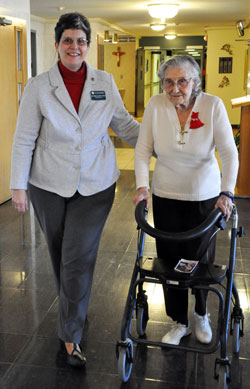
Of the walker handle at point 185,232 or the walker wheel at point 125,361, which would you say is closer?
the walker handle at point 185,232

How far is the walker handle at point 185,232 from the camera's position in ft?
6.42

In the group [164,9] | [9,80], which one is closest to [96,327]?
[9,80]

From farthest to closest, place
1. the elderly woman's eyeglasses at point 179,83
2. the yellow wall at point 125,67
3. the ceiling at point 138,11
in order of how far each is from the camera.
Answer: the yellow wall at point 125,67 → the ceiling at point 138,11 → the elderly woman's eyeglasses at point 179,83

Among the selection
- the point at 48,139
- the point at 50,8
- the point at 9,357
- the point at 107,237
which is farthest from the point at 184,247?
the point at 50,8

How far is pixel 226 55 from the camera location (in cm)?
1435

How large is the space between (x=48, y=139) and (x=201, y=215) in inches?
32.2

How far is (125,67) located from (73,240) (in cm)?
1608

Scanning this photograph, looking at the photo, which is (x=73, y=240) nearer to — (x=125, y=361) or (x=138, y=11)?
(x=125, y=361)

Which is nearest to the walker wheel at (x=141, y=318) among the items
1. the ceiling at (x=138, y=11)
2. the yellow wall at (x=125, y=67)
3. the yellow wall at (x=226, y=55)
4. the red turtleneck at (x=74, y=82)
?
the red turtleneck at (x=74, y=82)

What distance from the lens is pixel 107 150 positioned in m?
2.48

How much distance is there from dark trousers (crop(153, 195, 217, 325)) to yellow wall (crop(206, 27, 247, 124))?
12308mm

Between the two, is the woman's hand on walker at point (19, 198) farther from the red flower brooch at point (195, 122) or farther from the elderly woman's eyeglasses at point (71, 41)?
the red flower brooch at point (195, 122)

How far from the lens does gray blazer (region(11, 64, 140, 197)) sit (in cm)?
233

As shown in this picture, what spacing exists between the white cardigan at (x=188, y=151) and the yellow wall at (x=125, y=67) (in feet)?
51.2
